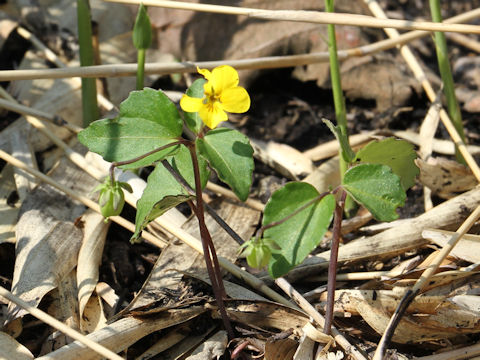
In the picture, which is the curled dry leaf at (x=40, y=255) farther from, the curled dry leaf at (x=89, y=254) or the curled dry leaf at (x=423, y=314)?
the curled dry leaf at (x=423, y=314)

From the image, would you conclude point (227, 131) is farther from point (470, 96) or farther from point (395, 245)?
point (470, 96)

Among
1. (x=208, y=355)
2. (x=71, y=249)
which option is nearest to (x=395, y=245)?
(x=208, y=355)

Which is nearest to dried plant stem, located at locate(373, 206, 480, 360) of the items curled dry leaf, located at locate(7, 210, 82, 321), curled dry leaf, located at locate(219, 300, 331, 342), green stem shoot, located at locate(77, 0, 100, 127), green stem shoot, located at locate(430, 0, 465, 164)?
curled dry leaf, located at locate(219, 300, 331, 342)

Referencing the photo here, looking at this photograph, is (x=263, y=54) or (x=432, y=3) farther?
(x=263, y=54)

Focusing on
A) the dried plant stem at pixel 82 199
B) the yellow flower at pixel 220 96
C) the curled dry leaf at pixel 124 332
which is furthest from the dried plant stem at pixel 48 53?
the yellow flower at pixel 220 96

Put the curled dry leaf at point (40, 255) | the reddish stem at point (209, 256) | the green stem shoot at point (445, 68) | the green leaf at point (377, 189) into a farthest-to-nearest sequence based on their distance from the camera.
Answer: the green stem shoot at point (445, 68) < the curled dry leaf at point (40, 255) < the reddish stem at point (209, 256) < the green leaf at point (377, 189)

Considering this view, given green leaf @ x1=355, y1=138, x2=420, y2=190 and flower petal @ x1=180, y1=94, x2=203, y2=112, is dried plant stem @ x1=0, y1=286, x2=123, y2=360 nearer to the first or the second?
flower petal @ x1=180, y1=94, x2=203, y2=112
